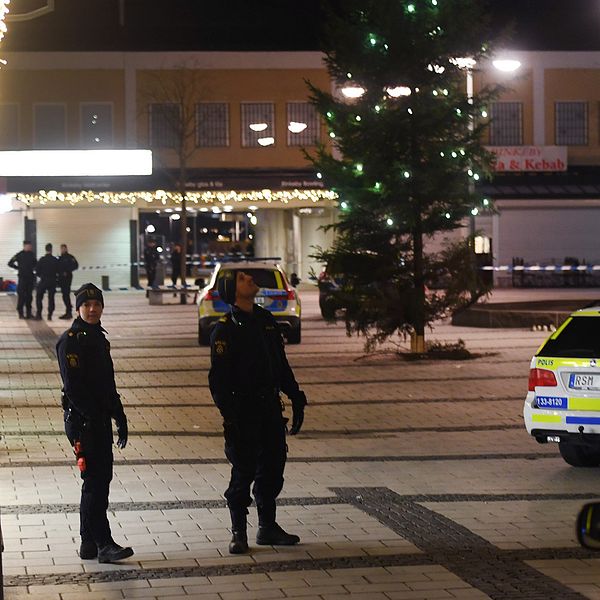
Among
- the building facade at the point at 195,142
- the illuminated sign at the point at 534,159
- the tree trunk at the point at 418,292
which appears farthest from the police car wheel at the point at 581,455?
the illuminated sign at the point at 534,159

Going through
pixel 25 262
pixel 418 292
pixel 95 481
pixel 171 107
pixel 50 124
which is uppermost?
pixel 171 107

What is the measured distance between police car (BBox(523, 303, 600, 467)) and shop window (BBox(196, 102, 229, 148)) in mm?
36498

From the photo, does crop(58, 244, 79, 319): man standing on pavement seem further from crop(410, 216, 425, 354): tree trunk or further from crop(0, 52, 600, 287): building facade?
crop(0, 52, 600, 287): building facade

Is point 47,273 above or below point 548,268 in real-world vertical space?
above

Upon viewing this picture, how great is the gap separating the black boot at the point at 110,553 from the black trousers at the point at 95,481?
0.04 meters

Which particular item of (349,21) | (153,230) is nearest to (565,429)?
(349,21)

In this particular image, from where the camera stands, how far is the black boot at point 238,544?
27.6 feet

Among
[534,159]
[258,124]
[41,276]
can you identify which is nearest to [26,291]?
[41,276]

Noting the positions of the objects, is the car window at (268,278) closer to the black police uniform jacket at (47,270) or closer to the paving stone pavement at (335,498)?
the paving stone pavement at (335,498)

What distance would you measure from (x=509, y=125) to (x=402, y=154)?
28.4 metres

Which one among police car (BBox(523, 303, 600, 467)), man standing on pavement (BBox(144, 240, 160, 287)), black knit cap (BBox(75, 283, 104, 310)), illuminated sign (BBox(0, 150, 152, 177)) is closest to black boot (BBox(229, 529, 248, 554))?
black knit cap (BBox(75, 283, 104, 310))

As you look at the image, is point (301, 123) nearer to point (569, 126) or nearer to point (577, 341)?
point (569, 126)

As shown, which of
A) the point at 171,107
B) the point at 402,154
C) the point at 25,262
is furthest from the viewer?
the point at 171,107

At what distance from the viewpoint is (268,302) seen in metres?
24.5
